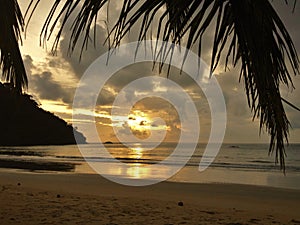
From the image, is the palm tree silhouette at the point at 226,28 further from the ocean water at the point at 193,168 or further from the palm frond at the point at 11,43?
the palm frond at the point at 11,43

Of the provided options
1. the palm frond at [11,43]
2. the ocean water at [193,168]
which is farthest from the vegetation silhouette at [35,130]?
the palm frond at [11,43]

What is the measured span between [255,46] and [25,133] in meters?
83.4

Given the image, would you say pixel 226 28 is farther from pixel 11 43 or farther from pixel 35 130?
pixel 35 130

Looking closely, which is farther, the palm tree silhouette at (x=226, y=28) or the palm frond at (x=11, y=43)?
the palm frond at (x=11, y=43)

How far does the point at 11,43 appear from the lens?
333 centimetres

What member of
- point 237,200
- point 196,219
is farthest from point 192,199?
point 196,219

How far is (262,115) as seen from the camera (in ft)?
3.89

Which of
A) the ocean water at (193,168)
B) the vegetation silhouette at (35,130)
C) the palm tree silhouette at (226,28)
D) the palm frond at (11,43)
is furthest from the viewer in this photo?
the vegetation silhouette at (35,130)

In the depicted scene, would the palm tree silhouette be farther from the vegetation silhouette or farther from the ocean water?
the vegetation silhouette

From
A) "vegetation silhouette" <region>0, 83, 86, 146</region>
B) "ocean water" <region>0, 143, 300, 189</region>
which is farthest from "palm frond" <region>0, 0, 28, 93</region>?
"vegetation silhouette" <region>0, 83, 86, 146</region>

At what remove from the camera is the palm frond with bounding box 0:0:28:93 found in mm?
3012

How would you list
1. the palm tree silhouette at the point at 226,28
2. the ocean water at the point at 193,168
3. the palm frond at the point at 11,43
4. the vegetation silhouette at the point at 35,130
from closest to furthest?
the palm tree silhouette at the point at 226,28 → the palm frond at the point at 11,43 → the ocean water at the point at 193,168 → the vegetation silhouette at the point at 35,130

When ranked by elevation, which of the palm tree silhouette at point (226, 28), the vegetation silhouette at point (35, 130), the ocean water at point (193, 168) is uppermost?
the vegetation silhouette at point (35, 130)

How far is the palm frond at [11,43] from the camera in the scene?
3.01 m
